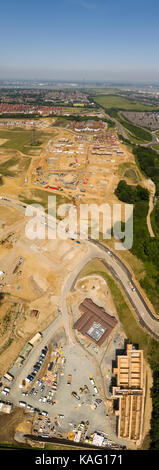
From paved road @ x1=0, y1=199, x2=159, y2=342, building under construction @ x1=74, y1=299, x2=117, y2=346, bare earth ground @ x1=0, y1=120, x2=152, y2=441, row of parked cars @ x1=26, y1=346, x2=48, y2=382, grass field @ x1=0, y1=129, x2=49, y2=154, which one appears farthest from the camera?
grass field @ x1=0, y1=129, x2=49, y2=154

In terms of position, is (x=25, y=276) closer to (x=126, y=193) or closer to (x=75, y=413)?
(x=75, y=413)

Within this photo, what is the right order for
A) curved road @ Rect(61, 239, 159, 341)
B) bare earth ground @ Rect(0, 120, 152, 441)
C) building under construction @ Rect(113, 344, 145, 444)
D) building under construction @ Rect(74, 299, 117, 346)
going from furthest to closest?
curved road @ Rect(61, 239, 159, 341) → bare earth ground @ Rect(0, 120, 152, 441) → building under construction @ Rect(74, 299, 117, 346) → building under construction @ Rect(113, 344, 145, 444)

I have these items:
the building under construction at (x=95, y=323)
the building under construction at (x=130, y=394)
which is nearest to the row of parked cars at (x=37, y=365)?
the building under construction at (x=95, y=323)

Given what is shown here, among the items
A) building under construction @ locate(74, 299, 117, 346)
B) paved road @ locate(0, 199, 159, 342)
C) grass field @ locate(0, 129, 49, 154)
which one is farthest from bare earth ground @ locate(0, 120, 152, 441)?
grass field @ locate(0, 129, 49, 154)

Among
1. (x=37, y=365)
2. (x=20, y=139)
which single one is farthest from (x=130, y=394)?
(x=20, y=139)

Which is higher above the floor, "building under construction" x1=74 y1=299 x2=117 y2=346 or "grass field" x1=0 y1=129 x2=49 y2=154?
"grass field" x1=0 y1=129 x2=49 y2=154

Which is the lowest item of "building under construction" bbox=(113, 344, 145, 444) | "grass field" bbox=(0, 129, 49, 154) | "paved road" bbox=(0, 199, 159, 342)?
"building under construction" bbox=(113, 344, 145, 444)

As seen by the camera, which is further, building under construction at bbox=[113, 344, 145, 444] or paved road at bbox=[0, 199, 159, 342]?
paved road at bbox=[0, 199, 159, 342]

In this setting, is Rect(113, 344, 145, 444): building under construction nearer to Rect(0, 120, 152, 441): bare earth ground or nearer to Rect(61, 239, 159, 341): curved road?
Rect(0, 120, 152, 441): bare earth ground
